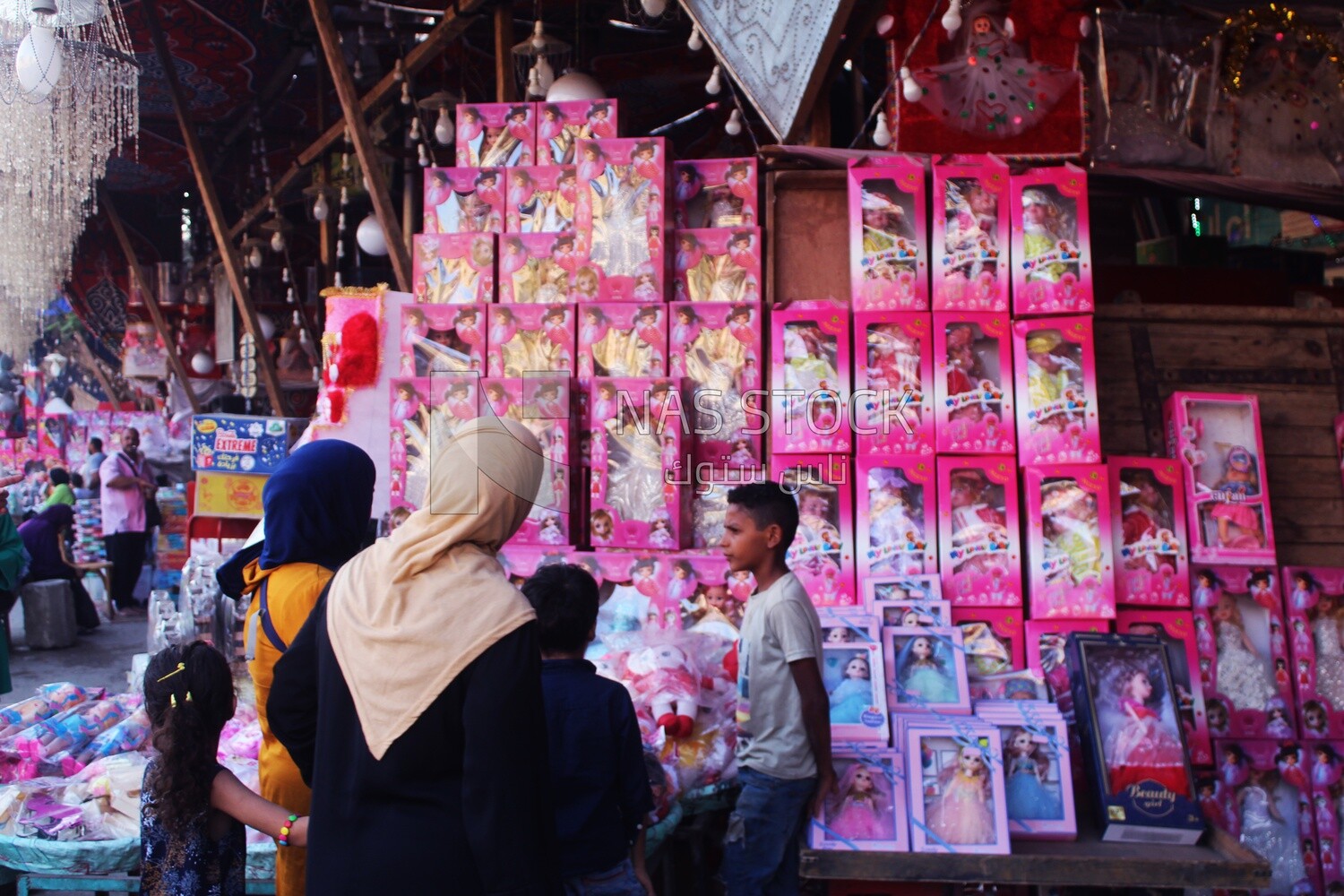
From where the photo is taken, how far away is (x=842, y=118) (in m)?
7.10

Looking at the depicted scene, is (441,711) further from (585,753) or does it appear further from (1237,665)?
(1237,665)

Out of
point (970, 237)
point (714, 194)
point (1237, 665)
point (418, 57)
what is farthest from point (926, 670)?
point (418, 57)

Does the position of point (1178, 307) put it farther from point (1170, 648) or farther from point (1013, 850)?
point (1013, 850)

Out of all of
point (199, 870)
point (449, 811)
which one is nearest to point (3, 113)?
point (199, 870)

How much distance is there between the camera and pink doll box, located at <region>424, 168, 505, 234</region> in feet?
13.6

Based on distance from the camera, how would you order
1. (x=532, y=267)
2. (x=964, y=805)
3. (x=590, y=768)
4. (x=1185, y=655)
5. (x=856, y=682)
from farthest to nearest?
(x=532, y=267)
(x=1185, y=655)
(x=856, y=682)
(x=964, y=805)
(x=590, y=768)

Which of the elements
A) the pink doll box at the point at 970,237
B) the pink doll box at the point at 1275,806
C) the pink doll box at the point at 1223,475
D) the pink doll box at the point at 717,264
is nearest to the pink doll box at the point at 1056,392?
the pink doll box at the point at 970,237

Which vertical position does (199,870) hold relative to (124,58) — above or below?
below

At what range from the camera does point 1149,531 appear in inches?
137

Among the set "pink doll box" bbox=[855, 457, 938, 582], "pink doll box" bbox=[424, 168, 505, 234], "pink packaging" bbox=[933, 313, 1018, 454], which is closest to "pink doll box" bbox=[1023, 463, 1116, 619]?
"pink packaging" bbox=[933, 313, 1018, 454]

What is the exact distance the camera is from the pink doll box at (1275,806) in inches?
136

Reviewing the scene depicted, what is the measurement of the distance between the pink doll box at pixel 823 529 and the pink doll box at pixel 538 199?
126cm

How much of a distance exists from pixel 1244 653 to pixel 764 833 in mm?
1794

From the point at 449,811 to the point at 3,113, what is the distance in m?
7.29
